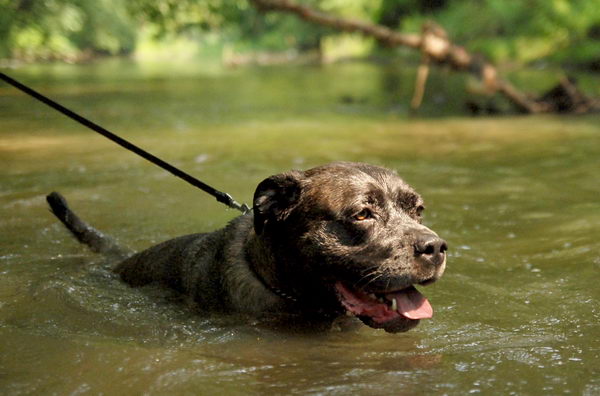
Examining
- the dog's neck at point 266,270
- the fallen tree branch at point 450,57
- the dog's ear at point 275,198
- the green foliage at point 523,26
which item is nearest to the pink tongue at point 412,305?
the dog's neck at point 266,270

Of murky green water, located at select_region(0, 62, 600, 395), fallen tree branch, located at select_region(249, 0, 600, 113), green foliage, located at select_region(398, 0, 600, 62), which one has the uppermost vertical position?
green foliage, located at select_region(398, 0, 600, 62)

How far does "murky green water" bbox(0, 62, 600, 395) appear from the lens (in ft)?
13.1

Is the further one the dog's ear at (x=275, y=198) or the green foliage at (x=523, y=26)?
the green foliage at (x=523, y=26)

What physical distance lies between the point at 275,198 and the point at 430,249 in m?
1.10

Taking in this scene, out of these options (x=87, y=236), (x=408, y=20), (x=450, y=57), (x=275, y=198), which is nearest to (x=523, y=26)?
(x=408, y=20)

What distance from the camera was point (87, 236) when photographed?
6.62 metres

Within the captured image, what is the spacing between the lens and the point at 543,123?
16.5 meters

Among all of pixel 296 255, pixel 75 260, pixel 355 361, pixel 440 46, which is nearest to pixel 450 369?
pixel 355 361

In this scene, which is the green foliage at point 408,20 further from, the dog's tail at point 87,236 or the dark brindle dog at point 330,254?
the dark brindle dog at point 330,254

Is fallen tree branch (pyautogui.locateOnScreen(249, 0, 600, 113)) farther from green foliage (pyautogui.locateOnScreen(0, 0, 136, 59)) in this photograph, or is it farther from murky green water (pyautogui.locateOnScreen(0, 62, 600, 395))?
green foliage (pyautogui.locateOnScreen(0, 0, 136, 59))

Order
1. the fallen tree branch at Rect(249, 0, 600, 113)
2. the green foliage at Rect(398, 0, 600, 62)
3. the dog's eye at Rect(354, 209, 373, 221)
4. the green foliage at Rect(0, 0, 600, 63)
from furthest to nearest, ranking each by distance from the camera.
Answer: the green foliage at Rect(398, 0, 600, 62) < the green foliage at Rect(0, 0, 600, 63) < the fallen tree branch at Rect(249, 0, 600, 113) < the dog's eye at Rect(354, 209, 373, 221)

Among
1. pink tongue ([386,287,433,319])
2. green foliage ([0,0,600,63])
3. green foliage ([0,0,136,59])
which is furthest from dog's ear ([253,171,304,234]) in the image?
green foliage ([0,0,136,59])

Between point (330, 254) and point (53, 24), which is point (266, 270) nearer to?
point (330, 254)

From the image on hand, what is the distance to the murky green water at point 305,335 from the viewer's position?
399 cm
